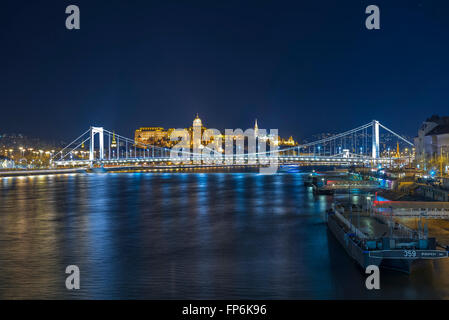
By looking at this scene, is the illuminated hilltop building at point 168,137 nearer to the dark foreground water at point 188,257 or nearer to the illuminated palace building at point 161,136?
the illuminated palace building at point 161,136

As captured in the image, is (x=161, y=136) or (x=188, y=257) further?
(x=161, y=136)

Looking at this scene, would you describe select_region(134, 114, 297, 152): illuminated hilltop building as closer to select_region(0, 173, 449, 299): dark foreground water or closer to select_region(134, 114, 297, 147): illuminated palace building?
select_region(134, 114, 297, 147): illuminated palace building

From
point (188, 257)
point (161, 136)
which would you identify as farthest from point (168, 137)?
point (188, 257)

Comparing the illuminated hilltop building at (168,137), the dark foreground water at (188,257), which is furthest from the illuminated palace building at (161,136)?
the dark foreground water at (188,257)

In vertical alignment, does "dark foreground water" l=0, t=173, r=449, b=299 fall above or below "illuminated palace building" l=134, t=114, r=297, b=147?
below

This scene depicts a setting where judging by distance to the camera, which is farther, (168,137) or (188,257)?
(168,137)

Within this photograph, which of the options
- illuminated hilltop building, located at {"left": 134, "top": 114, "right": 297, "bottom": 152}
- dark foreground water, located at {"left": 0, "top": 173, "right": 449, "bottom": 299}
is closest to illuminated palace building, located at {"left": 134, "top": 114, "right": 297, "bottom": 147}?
illuminated hilltop building, located at {"left": 134, "top": 114, "right": 297, "bottom": 152}

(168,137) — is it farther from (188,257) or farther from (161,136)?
(188,257)
